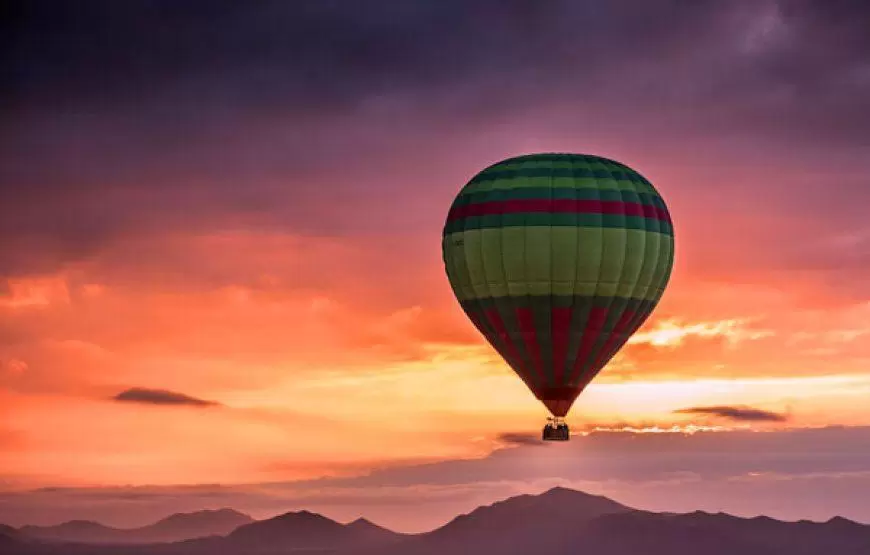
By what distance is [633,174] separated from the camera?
93500 mm

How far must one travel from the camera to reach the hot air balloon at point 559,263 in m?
89.8

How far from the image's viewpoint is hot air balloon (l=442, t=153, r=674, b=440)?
89812 mm

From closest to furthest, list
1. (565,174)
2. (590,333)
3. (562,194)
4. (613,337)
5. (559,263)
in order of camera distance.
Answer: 1. (559,263)
2. (562,194)
3. (590,333)
4. (565,174)
5. (613,337)

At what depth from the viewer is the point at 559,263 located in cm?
8969

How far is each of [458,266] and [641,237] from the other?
10756 millimetres

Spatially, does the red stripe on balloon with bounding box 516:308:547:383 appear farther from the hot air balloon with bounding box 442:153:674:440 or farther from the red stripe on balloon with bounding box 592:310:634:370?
the red stripe on balloon with bounding box 592:310:634:370

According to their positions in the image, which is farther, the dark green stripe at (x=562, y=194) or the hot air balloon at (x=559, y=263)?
the dark green stripe at (x=562, y=194)

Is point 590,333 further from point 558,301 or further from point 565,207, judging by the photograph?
point 565,207

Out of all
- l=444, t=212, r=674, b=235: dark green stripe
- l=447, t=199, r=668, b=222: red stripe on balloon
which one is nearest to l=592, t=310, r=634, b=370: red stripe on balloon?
l=444, t=212, r=674, b=235: dark green stripe

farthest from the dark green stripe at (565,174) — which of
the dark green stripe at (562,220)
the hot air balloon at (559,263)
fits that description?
the dark green stripe at (562,220)

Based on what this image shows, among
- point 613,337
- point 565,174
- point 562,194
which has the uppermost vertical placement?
point 565,174

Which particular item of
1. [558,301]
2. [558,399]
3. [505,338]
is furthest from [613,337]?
[505,338]

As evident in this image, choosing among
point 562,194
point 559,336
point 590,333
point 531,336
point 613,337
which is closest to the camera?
point 562,194

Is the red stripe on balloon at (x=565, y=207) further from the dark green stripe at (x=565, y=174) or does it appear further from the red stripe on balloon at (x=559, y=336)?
the red stripe on balloon at (x=559, y=336)
